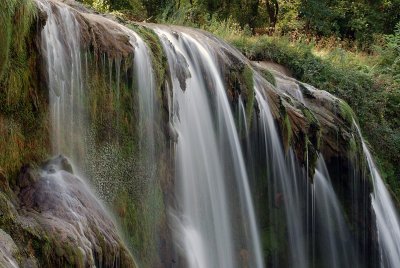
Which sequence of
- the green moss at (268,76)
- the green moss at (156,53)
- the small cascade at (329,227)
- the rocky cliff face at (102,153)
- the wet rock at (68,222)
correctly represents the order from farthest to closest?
the green moss at (268,76) < the small cascade at (329,227) < the green moss at (156,53) < the rocky cliff face at (102,153) < the wet rock at (68,222)

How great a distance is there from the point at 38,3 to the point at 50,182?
1635 millimetres

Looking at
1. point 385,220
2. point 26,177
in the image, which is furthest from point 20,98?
point 385,220

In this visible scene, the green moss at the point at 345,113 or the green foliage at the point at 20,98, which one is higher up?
the green foliage at the point at 20,98

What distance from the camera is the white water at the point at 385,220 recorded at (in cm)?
1025

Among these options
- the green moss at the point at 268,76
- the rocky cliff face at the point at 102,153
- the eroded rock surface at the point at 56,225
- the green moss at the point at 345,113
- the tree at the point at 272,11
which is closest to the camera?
the eroded rock surface at the point at 56,225

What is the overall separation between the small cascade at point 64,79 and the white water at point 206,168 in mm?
1521

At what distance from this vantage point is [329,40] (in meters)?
19.2

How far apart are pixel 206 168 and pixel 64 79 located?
2532 millimetres

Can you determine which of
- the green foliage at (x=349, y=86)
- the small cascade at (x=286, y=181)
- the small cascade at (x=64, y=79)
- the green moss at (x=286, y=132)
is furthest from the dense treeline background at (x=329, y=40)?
the small cascade at (x=64, y=79)

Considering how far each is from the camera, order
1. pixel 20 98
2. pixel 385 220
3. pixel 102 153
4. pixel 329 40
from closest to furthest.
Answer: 1. pixel 20 98
2. pixel 102 153
3. pixel 385 220
4. pixel 329 40

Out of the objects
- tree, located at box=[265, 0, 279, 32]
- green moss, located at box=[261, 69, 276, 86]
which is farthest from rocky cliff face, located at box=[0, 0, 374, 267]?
tree, located at box=[265, 0, 279, 32]

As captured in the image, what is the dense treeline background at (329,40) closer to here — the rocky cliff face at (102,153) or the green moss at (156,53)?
the rocky cliff face at (102,153)

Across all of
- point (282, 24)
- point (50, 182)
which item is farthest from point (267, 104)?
point (282, 24)

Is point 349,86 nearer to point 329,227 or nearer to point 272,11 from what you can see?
point 329,227
